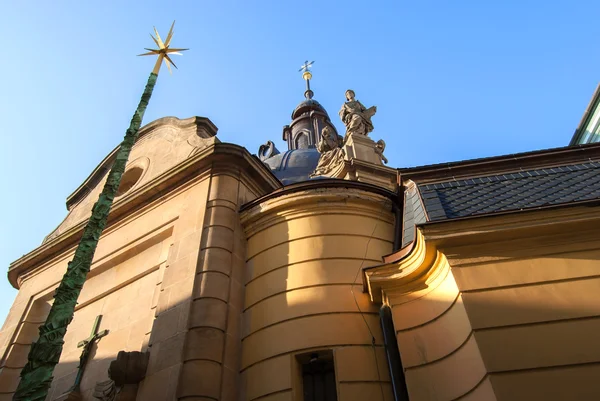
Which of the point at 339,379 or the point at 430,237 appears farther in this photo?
the point at 339,379

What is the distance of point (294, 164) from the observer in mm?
31234

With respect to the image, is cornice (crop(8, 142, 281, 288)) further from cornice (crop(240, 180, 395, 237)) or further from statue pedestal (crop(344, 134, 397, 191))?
statue pedestal (crop(344, 134, 397, 191))

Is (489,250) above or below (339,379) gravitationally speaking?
above

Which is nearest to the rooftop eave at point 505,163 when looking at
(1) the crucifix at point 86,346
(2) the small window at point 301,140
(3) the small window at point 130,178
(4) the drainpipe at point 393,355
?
(4) the drainpipe at point 393,355

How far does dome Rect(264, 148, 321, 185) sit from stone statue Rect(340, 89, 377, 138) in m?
10.8

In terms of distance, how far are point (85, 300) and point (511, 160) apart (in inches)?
400

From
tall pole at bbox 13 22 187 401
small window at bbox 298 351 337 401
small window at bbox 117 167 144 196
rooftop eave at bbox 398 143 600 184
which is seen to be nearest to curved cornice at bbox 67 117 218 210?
small window at bbox 117 167 144 196

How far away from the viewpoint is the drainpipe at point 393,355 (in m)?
7.02

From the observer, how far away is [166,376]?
26.0ft

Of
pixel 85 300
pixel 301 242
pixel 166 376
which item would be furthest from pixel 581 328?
pixel 85 300

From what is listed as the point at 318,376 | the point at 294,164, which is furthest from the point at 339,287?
the point at 294,164

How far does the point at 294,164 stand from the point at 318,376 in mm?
23804

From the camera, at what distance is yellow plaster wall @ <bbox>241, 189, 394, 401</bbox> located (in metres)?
7.79

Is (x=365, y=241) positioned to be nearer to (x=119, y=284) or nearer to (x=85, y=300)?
(x=119, y=284)
